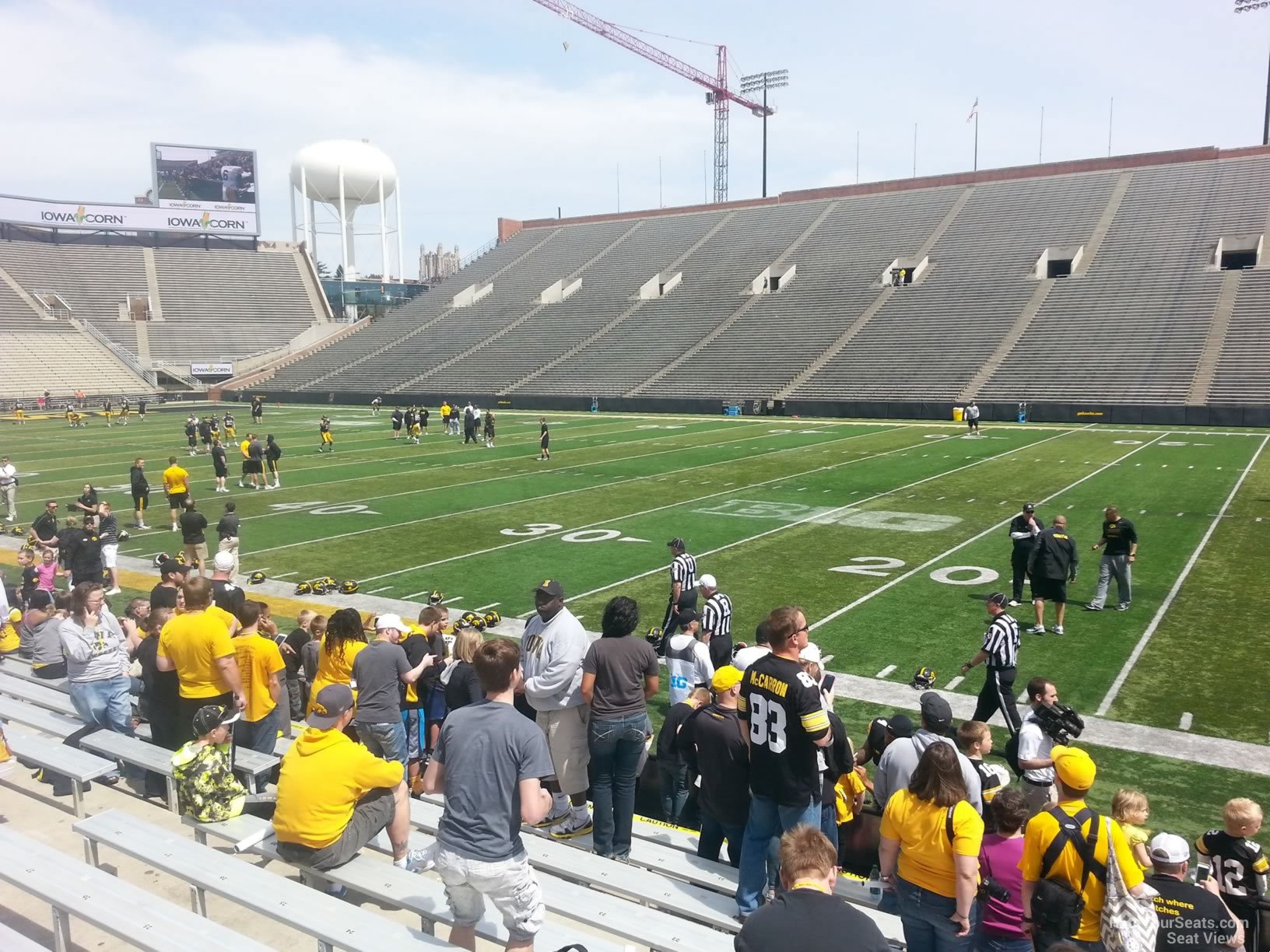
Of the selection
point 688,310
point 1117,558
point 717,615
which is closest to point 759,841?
point 717,615

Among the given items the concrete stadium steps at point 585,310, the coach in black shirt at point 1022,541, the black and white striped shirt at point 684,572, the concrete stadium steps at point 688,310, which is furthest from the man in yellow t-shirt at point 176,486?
the concrete stadium steps at point 585,310

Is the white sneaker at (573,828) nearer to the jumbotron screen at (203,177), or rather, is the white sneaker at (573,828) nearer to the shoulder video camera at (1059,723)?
the shoulder video camera at (1059,723)

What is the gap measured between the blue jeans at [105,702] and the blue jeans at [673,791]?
4117 mm

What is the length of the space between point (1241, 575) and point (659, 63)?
11360 centimetres

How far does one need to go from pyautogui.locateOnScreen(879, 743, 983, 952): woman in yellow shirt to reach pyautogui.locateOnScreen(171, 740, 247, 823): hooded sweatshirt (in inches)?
145

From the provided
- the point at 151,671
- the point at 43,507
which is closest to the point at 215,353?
the point at 43,507

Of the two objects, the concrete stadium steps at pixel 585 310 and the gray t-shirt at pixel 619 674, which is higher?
the concrete stadium steps at pixel 585 310

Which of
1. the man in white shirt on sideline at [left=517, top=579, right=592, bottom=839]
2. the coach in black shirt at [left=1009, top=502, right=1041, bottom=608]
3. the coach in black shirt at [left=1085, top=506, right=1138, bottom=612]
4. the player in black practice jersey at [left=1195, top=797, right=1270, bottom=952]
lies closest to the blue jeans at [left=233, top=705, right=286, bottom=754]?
the man in white shirt on sideline at [left=517, top=579, right=592, bottom=839]

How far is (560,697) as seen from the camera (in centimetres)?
576

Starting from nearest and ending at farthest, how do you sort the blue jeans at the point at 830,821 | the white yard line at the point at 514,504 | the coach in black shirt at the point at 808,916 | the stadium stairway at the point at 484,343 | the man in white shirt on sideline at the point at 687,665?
the coach in black shirt at the point at 808,916
the blue jeans at the point at 830,821
the man in white shirt on sideline at the point at 687,665
the white yard line at the point at 514,504
the stadium stairway at the point at 484,343

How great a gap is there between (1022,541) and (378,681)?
30.2 feet

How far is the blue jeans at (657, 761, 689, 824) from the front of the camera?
648 cm

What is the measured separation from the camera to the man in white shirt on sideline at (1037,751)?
554 cm

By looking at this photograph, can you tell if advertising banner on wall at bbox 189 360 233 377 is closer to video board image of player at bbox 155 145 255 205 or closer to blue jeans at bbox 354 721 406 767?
video board image of player at bbox 155 145 255 205
